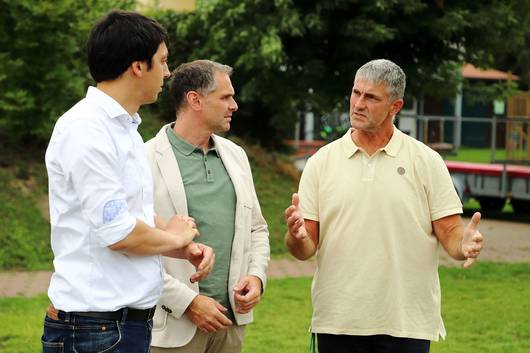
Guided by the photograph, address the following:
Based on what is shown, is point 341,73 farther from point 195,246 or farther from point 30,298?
point 195,246

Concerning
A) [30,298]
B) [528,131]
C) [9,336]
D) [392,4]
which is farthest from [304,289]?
[528,131]

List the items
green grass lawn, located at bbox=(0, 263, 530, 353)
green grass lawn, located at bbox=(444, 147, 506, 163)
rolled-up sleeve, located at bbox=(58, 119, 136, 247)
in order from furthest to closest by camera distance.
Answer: green grass lawn, located at bbox=(444, 147, 506, 163) < green grass lawn, located at bbox=(0, 263, 530, 353) < rolled-up sleeve, located at bbox=(58, 119, 136, 247)

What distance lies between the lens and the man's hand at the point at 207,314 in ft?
14.7

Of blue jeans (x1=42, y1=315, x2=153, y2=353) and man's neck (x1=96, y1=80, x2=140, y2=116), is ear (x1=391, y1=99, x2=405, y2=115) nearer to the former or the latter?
man's neck (x1=96, y1=80, x2=140, y2=116)

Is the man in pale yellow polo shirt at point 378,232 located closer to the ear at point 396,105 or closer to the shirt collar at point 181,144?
the ear at point 396,105

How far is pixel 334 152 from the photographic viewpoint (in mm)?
4871

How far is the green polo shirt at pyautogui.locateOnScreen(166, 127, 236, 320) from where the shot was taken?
4637mm

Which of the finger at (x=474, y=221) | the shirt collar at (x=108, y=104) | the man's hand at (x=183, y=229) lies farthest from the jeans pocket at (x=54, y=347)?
the finger at (x=474, y=221)

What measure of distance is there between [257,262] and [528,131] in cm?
1570

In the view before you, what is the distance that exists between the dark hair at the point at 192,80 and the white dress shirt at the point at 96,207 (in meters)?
1.17

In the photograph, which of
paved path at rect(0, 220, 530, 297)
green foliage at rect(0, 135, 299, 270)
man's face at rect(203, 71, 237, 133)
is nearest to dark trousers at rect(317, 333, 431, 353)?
man's face at rect(203, 71, 237, 133)

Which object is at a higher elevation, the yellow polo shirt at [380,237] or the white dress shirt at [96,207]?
the white dress shirt at [96,207]

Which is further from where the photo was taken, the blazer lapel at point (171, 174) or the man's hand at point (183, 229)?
the blazer lapel at point (171, 174)

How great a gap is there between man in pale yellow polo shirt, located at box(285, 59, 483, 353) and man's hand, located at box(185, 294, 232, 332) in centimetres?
48
